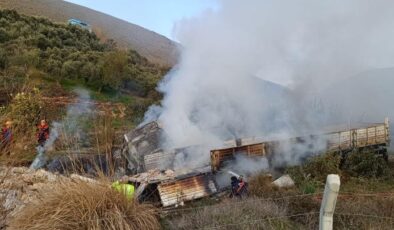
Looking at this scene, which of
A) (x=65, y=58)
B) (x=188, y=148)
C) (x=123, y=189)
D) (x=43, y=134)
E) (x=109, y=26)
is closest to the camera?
(x=123, y=189)

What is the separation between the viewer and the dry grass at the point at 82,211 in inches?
180

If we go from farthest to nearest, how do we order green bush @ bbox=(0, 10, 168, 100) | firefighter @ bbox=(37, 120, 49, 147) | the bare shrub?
green bush @ bbox=(0, 10, 168, 100), firefighter @ bbox=(37, 120, 49, 147), the bare shrub

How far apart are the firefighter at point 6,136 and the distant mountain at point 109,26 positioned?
115 ft

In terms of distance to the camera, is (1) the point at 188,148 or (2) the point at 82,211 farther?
(1) the point at 188,148

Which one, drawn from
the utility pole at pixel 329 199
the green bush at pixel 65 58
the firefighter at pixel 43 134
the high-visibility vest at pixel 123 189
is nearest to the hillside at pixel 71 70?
the green bush at pixel 65 58

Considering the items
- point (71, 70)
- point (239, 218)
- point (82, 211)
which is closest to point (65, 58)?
point (71, 70)

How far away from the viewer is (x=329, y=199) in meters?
3.49

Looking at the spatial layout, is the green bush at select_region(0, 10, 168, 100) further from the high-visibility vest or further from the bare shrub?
the high-visibility vest

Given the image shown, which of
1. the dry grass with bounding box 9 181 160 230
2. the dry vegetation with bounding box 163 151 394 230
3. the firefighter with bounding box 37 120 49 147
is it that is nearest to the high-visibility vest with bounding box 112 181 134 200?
the dry grass with bounding box 9 181 160 230

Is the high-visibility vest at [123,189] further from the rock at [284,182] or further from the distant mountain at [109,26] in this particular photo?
the distant mountain at [109,26]

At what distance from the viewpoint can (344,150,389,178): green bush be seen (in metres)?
12.1

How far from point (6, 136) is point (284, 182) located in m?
Result: 7.10

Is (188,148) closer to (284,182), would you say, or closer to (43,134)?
(284,182)

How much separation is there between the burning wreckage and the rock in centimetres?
127
